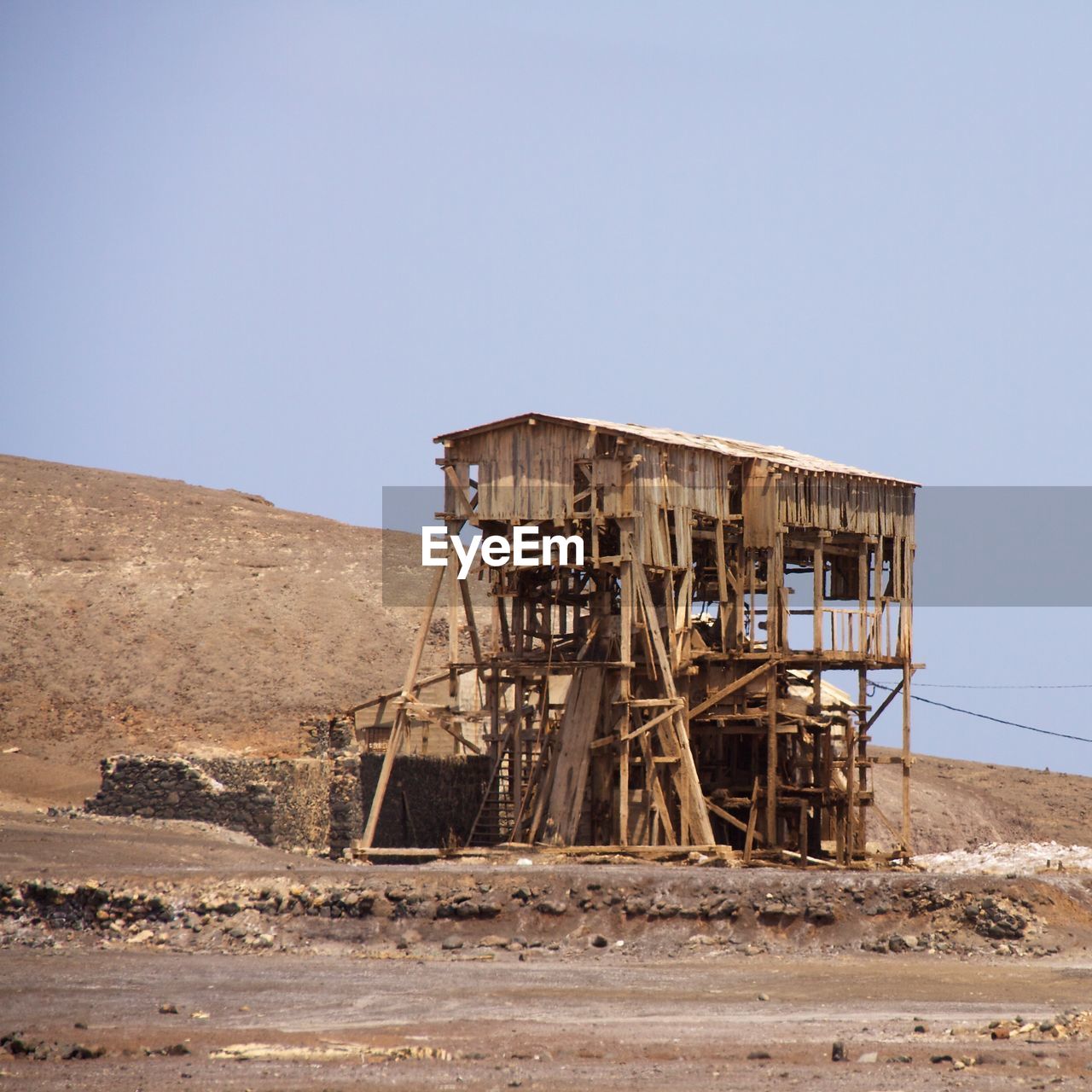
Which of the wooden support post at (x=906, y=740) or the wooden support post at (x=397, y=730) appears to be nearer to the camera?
the wooden support post at (x=397, y=730)

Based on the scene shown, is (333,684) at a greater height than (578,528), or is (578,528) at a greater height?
(578,528)

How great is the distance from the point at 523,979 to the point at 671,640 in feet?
49.9

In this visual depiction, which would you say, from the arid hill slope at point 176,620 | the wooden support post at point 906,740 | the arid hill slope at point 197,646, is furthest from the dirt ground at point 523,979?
the arid hill slope at point 176,620

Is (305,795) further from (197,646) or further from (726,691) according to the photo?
(197,646)

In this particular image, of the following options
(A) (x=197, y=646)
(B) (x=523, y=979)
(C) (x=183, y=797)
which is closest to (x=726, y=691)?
(C) (x=183, y=797)

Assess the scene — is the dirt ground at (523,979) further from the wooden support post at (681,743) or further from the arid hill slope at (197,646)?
the arid hill slope at (197,646)

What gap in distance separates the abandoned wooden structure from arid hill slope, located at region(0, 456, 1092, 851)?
12.0 metres

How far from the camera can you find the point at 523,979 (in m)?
25.6

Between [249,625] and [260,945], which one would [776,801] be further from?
[249,625]

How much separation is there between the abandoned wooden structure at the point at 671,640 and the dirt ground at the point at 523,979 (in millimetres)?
4961

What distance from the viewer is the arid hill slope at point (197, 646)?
57531 mm

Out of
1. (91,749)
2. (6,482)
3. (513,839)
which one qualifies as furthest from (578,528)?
(6,482)

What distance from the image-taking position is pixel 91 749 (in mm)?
55531

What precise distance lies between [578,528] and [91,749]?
21597mm
